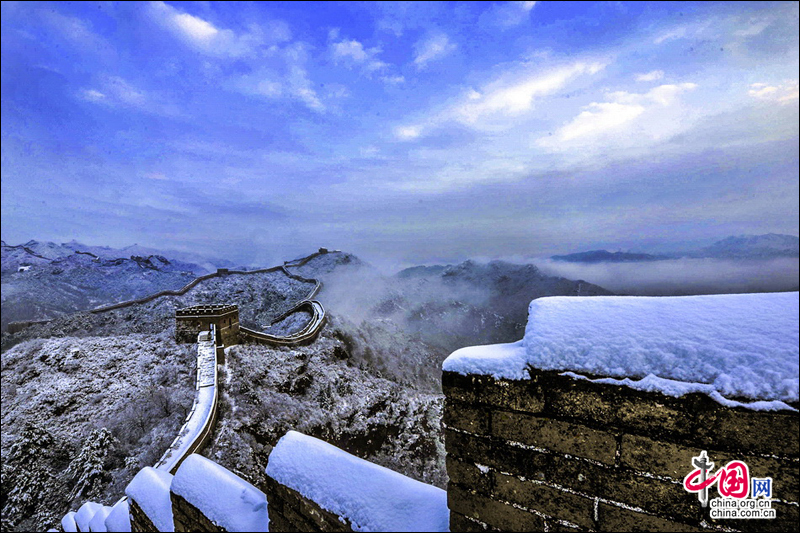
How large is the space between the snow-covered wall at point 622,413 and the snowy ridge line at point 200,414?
479 inches

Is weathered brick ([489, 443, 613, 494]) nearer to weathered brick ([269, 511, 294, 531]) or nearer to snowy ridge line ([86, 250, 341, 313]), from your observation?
weathered brick ([269, 511, 294, 531])

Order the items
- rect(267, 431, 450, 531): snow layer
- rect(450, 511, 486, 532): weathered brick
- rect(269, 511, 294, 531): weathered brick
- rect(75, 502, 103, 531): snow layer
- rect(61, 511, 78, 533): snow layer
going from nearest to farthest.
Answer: rect(450, 511, 486, 532): weathered brick, rect(267, 431, 450, 531): snow layer, rect(269, 511, 294, 531): weathered brick, rect(75, 502, 103, 531): snow layer, rect(61, 511, 78, 533): snow layer

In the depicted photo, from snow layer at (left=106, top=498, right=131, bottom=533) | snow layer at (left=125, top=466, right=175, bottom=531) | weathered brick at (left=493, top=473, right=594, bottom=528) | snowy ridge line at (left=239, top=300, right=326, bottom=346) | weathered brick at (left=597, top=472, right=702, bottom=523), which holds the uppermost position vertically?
weathered brick at (left=597, top=472, right=702, bottom=523)

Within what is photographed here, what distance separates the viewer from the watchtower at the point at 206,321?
1409cm

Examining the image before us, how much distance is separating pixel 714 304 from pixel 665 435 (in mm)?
621

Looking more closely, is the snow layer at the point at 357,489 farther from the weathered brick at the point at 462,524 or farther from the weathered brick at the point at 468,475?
the weathered brick at the point at 468,475

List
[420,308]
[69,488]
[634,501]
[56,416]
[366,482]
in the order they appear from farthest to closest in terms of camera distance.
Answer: [420,308] < [56,416] < [69,488] < [366,482] < [634,501]

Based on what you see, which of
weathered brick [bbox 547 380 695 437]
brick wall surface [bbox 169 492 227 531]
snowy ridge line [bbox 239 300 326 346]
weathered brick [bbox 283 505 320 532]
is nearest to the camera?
weathered brick [bbox 547 380 695 437]

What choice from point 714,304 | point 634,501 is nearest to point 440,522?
point 634,501

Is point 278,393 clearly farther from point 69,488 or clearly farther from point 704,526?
point 704,526

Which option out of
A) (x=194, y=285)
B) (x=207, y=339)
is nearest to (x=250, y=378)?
(x=207, y=339)

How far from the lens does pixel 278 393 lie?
17.0 meters

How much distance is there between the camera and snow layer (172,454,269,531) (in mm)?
2223

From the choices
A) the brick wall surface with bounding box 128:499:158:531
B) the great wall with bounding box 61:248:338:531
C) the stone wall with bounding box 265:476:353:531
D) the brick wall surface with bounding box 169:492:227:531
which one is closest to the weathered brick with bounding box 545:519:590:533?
the stone wall with bounding box 265:476:353:531
